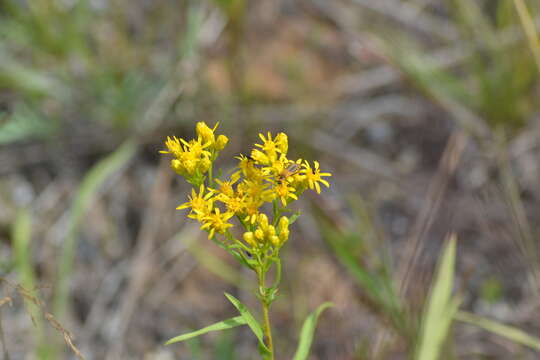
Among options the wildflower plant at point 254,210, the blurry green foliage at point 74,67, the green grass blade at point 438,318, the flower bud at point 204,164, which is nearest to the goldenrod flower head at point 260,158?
the wildflower plant at point 254,210

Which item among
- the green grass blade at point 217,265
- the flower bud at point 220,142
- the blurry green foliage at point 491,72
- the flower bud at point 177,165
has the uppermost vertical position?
the blurry green foliage at point 491,72

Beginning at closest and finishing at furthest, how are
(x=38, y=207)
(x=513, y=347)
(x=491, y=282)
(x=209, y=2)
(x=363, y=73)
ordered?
1. (x=513, y=347)
2. (x=491, y=282)
3. (x=38, y=207)
4. (x=209, y=2)
5. (x=363, y=73)

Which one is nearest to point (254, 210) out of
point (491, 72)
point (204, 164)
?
point (204, 164)

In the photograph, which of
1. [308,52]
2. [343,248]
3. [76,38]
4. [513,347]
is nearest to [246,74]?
[308,52]

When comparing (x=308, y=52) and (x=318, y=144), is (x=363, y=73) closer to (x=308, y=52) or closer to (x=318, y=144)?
(x=308, y=52)

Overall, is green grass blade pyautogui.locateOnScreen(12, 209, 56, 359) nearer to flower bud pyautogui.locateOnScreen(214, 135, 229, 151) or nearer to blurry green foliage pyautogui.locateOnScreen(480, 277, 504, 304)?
flower bud pyautogui.locateOnScreen(214, 135, 229, 151)

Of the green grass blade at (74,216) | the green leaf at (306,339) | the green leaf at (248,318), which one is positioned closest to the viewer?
the green leaf at (248,318)

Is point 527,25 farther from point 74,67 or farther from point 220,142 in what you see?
point 74,67

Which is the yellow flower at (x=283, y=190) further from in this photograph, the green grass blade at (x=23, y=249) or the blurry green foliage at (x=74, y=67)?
the blurry green foliage at (x=74, y=67)
